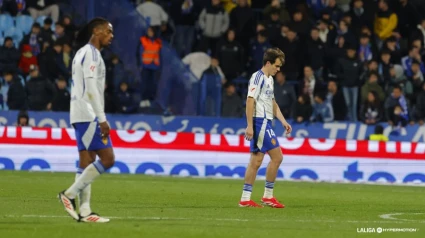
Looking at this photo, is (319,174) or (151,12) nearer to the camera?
(319,174)

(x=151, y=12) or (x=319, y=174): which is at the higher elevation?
(x=151, y=12)

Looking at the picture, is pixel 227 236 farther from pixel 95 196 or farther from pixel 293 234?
pixel 95 196

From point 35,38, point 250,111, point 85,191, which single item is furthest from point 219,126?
point 85,191

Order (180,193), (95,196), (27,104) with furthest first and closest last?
(27,104) < (180,193) < (95,196)

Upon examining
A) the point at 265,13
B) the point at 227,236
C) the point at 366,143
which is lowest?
the point at 227,236

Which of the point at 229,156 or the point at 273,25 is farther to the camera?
the point at 273,25

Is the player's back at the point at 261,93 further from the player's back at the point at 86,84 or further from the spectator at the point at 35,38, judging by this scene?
the spectator at the point at 35,38

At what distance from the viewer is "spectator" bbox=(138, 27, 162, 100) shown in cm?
2775

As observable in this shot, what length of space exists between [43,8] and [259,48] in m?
5.73

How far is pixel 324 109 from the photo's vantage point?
2784cm

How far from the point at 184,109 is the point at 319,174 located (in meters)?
4.11

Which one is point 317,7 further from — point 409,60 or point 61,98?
point 61,98

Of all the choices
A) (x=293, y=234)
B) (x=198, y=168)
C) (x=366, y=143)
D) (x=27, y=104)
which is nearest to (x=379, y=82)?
(x=366, y=143)

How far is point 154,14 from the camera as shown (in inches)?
1144
